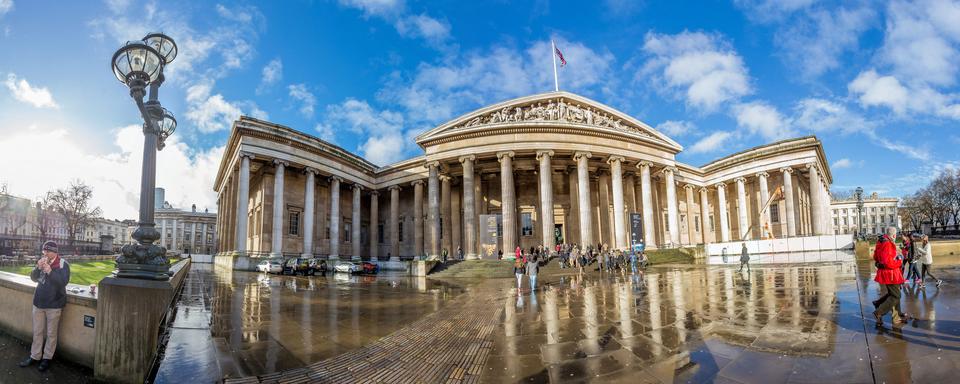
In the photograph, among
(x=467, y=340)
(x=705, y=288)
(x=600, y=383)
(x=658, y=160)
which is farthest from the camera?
(x=658, y=160)

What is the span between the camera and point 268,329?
25.5 ft

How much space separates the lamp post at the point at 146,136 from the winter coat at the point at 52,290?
62cm

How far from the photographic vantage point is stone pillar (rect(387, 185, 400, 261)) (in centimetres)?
4519

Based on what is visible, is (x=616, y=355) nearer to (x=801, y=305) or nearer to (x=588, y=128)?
(x=801, y=305)

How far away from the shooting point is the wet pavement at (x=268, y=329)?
5.45 meters

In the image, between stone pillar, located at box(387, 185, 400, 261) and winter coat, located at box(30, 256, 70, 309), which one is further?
stone pillar, located at box(387, 185, 400, 261)

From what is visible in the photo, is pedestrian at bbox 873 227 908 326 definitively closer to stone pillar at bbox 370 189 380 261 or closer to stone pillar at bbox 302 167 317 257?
stone pillar at bbox 302 167 317 257

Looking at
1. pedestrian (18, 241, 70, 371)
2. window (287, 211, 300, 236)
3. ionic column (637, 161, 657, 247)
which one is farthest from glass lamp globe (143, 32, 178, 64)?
window (287, 211, 300, 236)

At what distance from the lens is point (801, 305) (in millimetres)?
8391

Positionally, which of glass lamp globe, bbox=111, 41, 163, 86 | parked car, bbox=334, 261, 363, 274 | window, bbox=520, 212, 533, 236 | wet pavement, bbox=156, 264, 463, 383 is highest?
glass lamp globe, bbox=111, 41, 163, 86

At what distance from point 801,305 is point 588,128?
28235 mm

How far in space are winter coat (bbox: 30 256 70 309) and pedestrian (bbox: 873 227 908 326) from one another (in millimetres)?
11377

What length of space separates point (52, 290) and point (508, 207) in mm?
29726

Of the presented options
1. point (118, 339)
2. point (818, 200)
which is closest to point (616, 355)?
point (118, 339)
